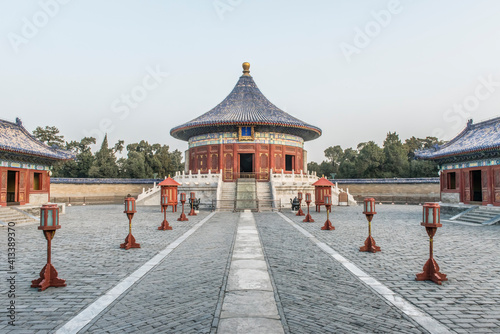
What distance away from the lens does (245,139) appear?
31.1 m

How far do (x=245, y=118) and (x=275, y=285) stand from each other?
2554 cm

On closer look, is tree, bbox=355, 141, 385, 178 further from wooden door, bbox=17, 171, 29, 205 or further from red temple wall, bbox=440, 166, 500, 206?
wooden door, bbox=17, 171, 29, 205

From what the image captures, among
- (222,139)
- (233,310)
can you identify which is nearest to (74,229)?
(233,310)

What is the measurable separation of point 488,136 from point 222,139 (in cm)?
1973

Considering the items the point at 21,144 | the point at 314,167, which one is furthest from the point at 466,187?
the point at 314,167

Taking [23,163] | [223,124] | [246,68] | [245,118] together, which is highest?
[246,68]

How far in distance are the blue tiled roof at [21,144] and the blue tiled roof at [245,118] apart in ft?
39.4

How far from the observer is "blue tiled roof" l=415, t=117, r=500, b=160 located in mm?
18153

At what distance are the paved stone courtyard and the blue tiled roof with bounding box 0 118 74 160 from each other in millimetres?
9548

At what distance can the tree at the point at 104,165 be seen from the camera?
45000 millimetres

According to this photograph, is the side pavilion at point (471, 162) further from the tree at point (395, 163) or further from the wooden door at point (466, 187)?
the tree at point (395, 163)

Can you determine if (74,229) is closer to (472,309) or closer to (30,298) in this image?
(30,298)

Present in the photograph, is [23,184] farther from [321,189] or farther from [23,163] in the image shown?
[321,189]

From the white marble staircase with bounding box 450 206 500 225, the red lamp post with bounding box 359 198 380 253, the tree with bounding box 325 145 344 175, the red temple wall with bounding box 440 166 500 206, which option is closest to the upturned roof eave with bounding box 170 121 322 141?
the red temple wall with bounding box 440 166 500 206
